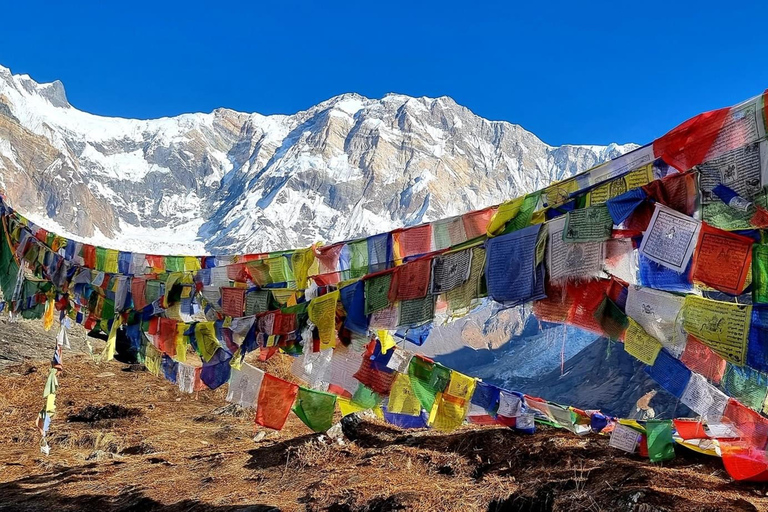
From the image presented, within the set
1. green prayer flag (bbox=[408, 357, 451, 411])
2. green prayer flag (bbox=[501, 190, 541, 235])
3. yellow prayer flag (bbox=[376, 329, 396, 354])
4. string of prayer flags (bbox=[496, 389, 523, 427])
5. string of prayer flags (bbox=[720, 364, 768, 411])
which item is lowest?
string of prayer flags (bbox=[496, 389, 523, 427])

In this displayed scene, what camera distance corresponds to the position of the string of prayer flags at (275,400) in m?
6.73

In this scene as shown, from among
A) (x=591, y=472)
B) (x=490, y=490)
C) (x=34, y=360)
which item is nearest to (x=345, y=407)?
(x=490, y=490)

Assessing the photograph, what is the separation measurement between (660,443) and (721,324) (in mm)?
4725

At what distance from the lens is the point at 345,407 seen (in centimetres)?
682

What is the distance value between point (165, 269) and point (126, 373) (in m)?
6.82

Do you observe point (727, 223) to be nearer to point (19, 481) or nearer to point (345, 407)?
point (345, 407)

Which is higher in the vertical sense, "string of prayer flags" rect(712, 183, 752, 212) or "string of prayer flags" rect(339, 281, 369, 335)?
"string of prayer flags" rect(712, 183, 752, 212)

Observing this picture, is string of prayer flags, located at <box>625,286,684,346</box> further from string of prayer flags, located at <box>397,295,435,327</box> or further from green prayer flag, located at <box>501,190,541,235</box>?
string of prayer flags, located at <box>397,295,435,327</box>

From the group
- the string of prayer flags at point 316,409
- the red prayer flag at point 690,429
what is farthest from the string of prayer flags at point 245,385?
the red prayer flag at point 690,429

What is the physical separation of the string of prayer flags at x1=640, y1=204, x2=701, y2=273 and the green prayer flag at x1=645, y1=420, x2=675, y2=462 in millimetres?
4922

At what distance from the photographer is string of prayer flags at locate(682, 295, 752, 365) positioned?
11.0ft

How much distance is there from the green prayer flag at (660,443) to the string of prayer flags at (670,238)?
4.92 m

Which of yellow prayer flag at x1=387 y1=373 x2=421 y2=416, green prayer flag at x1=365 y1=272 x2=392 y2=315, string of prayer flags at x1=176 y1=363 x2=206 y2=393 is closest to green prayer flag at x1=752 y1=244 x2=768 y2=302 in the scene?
green prayer flag at x1=365 y1=272 x2=392 y2=315

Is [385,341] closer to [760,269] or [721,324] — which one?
[721,324]
